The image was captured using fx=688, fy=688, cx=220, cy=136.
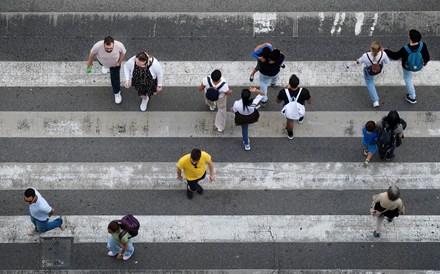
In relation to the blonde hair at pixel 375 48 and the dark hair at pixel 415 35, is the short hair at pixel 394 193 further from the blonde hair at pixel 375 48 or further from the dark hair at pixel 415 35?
the dark hair at pixel 415 35

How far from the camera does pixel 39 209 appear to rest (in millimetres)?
10578

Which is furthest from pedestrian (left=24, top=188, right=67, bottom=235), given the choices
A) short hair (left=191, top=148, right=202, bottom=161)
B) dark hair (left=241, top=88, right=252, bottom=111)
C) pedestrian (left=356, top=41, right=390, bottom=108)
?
pedestrian (left=356, top=41, right=390, bottom=108)

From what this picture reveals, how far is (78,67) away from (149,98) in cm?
153

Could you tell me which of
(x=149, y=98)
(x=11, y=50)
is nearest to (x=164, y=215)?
(x=149, y=98)

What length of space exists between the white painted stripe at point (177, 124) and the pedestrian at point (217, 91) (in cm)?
37

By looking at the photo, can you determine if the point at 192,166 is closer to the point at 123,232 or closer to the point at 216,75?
the point at 123,232

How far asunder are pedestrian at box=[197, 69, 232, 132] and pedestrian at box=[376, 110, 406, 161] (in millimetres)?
2654

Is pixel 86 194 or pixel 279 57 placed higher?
pixel 279 57

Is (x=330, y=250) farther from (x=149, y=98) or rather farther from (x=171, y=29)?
(x=171, y=29)

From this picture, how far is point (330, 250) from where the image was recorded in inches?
455

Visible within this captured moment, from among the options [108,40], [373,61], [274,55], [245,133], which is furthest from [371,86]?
[108,40]

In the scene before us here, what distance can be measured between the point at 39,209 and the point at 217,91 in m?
3.52

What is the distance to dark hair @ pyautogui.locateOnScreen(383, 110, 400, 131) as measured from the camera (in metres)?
10.9

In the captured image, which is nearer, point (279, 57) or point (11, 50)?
point (279, 57)
